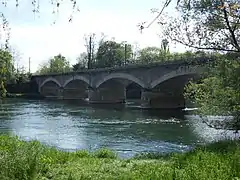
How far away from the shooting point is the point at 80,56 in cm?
9925

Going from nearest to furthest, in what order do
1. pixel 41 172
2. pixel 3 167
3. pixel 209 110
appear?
pixel 3 167 < pixel 41 172 < pixel 209 110

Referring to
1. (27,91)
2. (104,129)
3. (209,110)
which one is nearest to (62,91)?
(27,91)

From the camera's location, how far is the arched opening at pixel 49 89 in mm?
88375

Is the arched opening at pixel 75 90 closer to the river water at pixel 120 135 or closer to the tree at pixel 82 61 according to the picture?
the tree at pixel 82 61

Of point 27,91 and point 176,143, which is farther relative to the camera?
point 27,91

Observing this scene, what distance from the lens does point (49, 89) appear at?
91562 mm

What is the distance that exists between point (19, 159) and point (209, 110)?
11701mm

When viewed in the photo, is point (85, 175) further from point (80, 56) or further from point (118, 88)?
point (80, 56)

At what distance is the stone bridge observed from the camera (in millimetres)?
45312

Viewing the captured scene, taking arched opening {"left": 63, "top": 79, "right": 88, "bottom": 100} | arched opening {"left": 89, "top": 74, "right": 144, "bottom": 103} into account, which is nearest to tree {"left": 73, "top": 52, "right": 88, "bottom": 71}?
arched opening {"left": 63, "top": 79, "right": 88, "bottom": 100}

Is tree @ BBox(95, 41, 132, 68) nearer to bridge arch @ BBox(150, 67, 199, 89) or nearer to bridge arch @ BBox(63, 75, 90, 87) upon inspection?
bridge arch @ BBox(63, 75, 90, 87)

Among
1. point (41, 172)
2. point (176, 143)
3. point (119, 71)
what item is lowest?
point (176, 143)

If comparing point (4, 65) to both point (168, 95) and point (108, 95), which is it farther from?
point (108, 95)

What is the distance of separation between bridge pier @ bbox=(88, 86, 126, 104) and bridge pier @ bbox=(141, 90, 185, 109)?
14607mm
